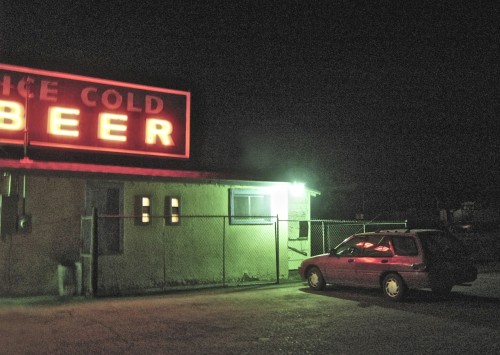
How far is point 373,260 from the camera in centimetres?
1223

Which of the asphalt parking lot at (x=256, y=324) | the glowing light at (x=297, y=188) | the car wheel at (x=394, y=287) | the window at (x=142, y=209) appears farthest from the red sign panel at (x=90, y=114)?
the car wheel at (x=394, y=287)

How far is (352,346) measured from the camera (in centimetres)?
758

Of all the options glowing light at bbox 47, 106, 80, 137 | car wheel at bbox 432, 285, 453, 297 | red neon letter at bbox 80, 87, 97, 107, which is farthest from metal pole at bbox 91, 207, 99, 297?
car wheel at bbox 432, 285, 453, 297

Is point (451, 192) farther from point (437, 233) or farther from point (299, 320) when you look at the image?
point (299, 320)

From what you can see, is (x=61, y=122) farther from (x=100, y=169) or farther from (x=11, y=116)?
(x=100, y=169)

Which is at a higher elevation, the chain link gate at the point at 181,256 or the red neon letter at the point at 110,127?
the red neon letter at the point at 110,127

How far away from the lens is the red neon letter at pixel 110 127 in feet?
49.3

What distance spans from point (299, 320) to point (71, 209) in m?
6.81

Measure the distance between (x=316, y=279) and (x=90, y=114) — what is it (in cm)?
780

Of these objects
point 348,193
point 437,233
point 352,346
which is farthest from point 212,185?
Result: point 348,193

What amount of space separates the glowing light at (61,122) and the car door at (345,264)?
7.85m

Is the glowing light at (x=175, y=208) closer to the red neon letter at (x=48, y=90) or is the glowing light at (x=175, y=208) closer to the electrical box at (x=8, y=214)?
the electrical box at (x=8, y=214)

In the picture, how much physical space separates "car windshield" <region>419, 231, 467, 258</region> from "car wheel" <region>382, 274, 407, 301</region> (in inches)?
35.6

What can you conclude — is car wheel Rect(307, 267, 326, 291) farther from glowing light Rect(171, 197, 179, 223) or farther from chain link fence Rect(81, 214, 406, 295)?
glowing light Rect(171, 197, 179, 223)
